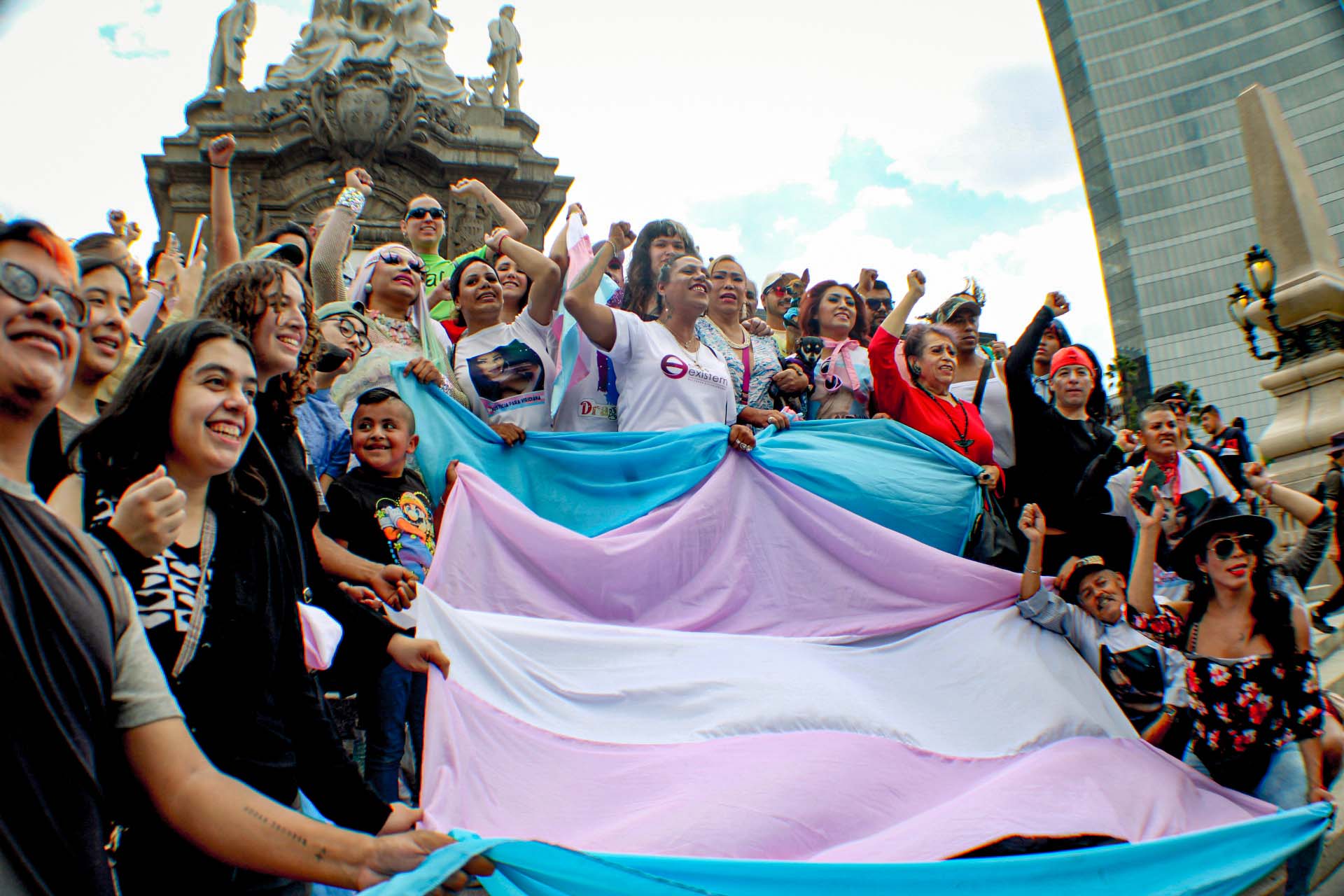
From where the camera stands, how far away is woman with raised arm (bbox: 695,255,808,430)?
19.6ft

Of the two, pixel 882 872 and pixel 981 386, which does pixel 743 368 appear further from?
pixel 882 872

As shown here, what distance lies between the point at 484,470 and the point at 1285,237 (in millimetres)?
9525

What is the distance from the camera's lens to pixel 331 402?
5113 millimetres

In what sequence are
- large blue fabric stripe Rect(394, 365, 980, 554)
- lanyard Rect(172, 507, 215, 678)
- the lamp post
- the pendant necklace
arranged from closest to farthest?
lanyard Rect(172, 507, 215, 678) < large blue fabric stripe Rect(394, 365, 980, 554) < the pendant necklace < the lamp post

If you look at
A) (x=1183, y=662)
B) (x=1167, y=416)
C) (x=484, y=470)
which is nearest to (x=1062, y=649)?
(x=1183, y=662)

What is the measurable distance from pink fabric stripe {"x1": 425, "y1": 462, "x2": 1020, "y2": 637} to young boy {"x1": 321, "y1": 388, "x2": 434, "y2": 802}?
0.15 meters

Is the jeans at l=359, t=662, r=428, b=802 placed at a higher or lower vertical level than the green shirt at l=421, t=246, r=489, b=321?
lower

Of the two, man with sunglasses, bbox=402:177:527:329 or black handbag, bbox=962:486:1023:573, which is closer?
black handbag, bbox=962:486:1023:573

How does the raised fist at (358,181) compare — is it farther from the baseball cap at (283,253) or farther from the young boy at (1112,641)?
the young boy at (1112,641)

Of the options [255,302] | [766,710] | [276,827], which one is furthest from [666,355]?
[276,827]

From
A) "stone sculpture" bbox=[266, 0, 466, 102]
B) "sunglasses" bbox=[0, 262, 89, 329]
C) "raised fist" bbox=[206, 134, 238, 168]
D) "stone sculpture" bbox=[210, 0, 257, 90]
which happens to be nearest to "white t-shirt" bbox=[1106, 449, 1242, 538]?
"raised fist" bbox=[206, 134, 238, 168]

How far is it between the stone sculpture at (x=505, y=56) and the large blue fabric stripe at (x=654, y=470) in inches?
509

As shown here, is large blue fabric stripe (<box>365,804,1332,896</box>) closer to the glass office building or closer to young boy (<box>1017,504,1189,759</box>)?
young boy (<box>1017,504,1189,759</box>)

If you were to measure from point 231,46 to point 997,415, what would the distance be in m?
15.2
